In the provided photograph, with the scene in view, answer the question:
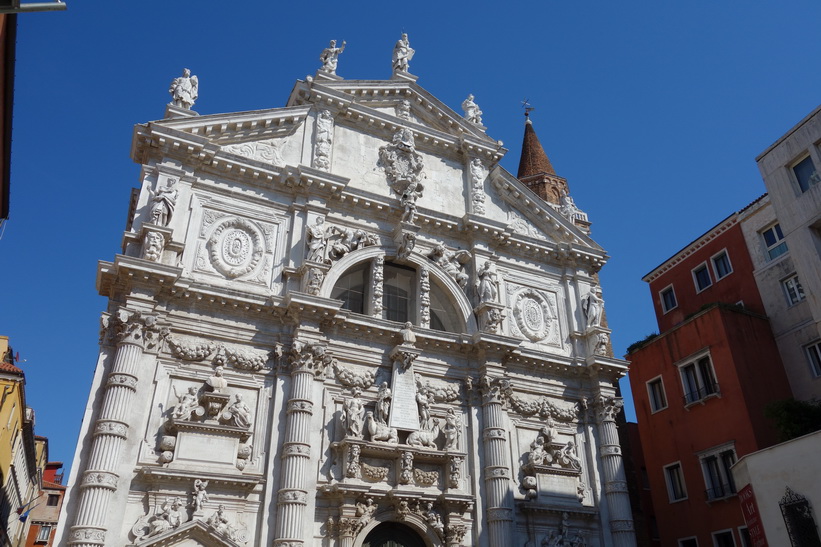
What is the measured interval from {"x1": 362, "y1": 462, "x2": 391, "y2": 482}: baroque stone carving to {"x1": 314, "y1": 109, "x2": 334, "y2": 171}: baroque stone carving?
877 centimetres

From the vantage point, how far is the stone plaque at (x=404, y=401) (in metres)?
17.6

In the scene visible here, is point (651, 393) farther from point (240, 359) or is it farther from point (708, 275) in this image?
point (240, 359)

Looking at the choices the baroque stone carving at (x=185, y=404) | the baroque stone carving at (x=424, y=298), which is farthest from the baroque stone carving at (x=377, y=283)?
the baroque stone carving at (x=185, y=404)

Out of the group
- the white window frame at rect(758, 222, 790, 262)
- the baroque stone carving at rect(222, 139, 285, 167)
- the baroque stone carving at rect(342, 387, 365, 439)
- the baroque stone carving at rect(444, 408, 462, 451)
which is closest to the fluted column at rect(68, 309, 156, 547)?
the baroque stone carving at rect(342, 387, 365, 439)

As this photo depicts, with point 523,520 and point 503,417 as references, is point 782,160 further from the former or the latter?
point 523,520

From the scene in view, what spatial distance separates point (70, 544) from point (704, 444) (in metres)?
19.6

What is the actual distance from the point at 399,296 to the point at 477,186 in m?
5.16

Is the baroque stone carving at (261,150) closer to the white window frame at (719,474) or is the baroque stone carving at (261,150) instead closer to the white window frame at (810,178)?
the white window frame at (810,178)

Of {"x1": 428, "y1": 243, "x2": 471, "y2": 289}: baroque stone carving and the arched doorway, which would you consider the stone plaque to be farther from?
{"x1": 428, "y1": 243, "x2": 471, "y2": 289}: baroque stone carving

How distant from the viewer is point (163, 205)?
16844 millimetres

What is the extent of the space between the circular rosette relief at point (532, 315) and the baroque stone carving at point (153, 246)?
11038mm

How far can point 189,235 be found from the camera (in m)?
17.4

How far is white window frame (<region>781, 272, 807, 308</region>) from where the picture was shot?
23109 millimetres

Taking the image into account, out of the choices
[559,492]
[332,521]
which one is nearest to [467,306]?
[559,492]
